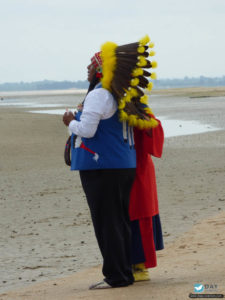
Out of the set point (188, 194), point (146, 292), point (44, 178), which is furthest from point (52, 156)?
point (146, 292)

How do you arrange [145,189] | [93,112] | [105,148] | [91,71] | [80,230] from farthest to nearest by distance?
[80,230], [145,189], [91,71], [105,148], [93,112]

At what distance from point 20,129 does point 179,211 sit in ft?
46.6

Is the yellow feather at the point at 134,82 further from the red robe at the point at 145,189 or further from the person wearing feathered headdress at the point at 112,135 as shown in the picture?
the red robe at the point at 145,189

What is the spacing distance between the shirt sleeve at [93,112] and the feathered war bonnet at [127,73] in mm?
65

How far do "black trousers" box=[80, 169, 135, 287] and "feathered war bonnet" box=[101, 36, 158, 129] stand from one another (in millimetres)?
427

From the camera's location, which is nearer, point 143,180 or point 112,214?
point 112,214

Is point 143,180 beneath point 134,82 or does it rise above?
beneath

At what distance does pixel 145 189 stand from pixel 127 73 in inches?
36.8

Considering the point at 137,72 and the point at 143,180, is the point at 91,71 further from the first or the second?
the point at 143,180

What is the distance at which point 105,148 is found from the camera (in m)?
5.07

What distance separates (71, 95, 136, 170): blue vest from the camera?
5070mm

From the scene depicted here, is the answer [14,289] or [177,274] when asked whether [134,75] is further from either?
[14,289]

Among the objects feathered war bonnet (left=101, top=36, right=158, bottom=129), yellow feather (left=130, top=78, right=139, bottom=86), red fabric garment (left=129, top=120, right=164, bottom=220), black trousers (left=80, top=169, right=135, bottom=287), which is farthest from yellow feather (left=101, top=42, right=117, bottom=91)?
black trousers (left=80, top=169, right=135, bottom=287)

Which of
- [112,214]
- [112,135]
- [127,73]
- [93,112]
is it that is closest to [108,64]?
[127,73]
